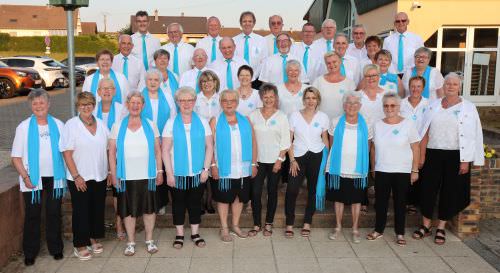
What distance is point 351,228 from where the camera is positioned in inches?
226

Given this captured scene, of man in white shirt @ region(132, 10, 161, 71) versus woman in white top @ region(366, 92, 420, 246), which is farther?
man in white shirt @ region(132, 10, 161, 71)

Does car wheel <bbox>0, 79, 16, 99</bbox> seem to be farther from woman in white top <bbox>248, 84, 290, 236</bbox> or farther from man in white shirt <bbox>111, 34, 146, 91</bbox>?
woman in white top <bbox>248, 84, 290, 236</bbox>

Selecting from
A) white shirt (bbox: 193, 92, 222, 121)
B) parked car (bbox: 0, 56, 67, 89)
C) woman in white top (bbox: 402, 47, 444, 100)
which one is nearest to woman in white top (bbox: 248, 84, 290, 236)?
white shirt (bbox: 193, 92, 222, 121)

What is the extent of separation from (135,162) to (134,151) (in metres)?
0.11

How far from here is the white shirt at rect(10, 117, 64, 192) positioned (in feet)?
14.4

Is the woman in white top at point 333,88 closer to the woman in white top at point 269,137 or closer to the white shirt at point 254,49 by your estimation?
the woman in white top at point 269,137

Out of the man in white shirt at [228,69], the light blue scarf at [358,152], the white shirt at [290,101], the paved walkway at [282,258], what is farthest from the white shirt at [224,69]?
the paved walkway at [282,258]

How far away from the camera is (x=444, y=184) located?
525cm

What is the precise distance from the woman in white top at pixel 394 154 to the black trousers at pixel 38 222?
343 cm

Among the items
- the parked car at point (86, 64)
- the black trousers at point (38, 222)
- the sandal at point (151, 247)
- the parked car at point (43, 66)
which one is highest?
the parked car at point (86, 64)

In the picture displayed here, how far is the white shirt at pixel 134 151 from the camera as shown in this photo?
15.1ft

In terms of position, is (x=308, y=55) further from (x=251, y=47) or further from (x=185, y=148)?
(x=185, y=148)

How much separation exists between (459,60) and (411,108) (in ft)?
33.7

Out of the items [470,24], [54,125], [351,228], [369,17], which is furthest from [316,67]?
[369,17]
